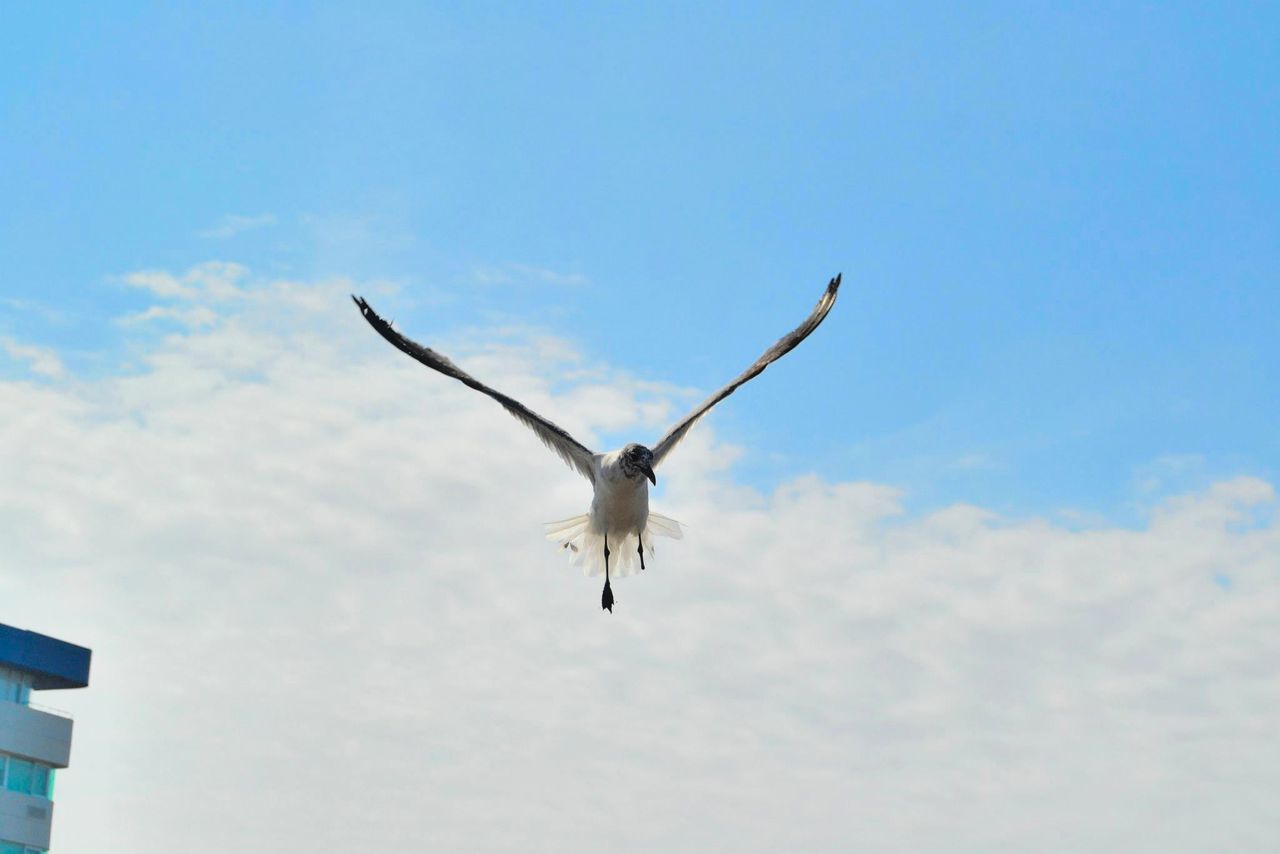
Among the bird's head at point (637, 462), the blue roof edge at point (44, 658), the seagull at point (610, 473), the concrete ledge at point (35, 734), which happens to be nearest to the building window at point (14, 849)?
the concrete ledge at point (35, 734)

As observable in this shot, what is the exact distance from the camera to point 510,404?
2636 cm

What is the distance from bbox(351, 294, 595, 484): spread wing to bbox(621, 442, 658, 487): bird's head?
125 centimetres

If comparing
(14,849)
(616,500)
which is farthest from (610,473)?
(14,849)

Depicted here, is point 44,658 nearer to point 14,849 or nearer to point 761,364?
point 14,849

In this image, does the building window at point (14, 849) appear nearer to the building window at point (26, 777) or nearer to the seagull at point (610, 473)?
the building window at point (26, 777)

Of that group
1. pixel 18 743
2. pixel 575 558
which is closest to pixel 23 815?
pixel 18 743

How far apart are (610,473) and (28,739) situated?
37.9 meters

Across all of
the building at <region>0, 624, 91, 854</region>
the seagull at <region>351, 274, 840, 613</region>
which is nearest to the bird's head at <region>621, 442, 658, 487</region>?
the seagull at <region>351, 274, 840, 613</region>

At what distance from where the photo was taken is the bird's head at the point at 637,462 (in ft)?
81.7

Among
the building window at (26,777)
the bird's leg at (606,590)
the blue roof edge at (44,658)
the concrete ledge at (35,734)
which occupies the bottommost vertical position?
the bird's leg at (606,590)

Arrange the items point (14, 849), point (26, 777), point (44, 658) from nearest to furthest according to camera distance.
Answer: point (14, 849)
point (26, 777)
point (44, 658)

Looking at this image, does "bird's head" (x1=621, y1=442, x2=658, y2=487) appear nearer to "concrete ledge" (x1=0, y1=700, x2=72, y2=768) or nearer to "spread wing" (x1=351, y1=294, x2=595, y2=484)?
"spread wing" (x1=351, y1=294, x2=595, y2=484)

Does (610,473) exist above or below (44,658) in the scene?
below

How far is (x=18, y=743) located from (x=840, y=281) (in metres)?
38.0
